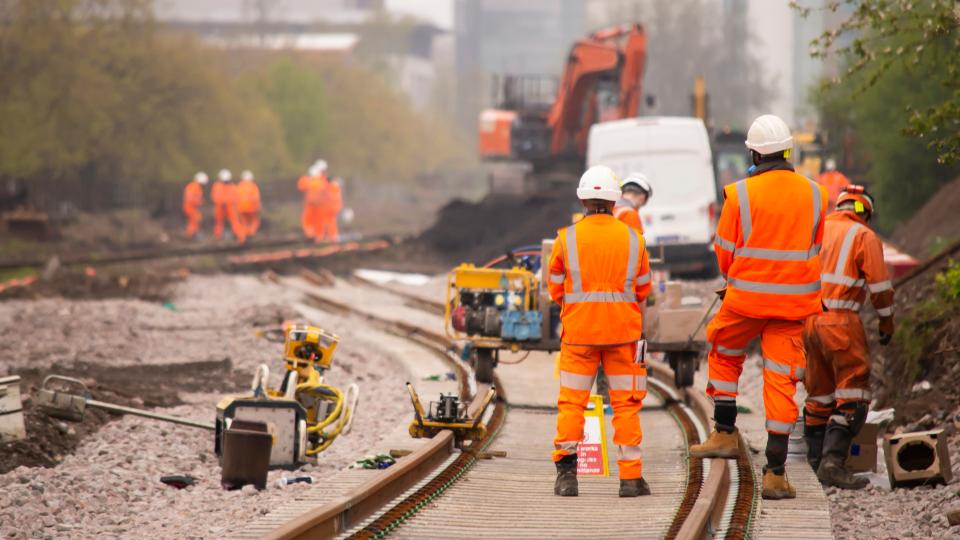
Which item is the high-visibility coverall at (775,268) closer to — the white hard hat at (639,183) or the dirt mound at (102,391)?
the white hard hat at (639,183)

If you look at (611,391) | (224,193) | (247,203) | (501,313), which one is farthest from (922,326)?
(224,193)

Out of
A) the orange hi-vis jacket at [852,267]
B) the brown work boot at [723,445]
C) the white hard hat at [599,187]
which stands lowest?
the brown work boot at [723,445]

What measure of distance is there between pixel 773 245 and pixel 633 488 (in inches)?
60.2

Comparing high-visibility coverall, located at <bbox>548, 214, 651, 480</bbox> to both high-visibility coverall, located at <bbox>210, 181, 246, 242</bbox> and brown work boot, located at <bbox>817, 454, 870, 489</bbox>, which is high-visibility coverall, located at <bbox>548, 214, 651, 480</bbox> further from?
high-visibility coverall, located at <bbox>210, 181, 246, 242</bbox>

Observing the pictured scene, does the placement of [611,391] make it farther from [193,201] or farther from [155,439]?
[193,201]

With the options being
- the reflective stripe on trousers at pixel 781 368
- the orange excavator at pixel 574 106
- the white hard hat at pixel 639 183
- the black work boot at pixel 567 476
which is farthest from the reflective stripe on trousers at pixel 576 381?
the orange excavator at pixel 574 106

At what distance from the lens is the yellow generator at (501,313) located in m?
12.8

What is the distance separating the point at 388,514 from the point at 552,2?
564ft

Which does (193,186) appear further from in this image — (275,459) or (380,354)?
(275,459)

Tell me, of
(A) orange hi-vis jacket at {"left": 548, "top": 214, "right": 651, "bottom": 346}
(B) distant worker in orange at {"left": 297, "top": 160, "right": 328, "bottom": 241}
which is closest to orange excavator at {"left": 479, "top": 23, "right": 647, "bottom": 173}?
(B) distant worker in orange at {"left": 297, "top": 160, "right": 328, "bottom": 241}

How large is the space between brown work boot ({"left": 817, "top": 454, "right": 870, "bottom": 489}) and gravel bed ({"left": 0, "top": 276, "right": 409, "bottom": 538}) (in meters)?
3.19

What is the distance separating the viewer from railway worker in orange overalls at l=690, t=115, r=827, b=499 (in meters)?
8.37

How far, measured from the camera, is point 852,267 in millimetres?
9680

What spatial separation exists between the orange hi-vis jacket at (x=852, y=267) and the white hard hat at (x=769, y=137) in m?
1.29
